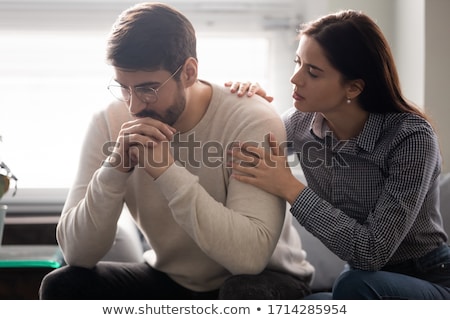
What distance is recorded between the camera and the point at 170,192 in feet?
4.62

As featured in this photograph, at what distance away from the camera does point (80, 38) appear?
8.30ft

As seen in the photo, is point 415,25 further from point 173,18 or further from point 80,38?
point 80,38

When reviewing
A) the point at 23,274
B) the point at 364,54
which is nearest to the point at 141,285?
the point at 23,274

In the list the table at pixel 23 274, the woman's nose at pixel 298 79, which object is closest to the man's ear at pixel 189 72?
the woman's nose at pixel 298 79

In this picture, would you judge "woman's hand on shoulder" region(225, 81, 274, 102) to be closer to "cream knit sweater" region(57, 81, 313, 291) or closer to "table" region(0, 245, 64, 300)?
"cream knit sweater" region(57, 81, 313, 291)

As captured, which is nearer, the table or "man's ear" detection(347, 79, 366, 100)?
"man's ear" detection(347, 79, 366, 100)

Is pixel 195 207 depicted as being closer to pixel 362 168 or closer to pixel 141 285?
pixel 141 285

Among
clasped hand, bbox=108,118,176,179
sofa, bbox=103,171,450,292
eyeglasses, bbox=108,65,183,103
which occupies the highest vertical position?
eyeglasses, bbox=108,65,183,103

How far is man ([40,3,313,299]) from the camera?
1.40 metres

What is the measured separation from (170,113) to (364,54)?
465 millimetres

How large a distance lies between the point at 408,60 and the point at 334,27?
795 millimetres

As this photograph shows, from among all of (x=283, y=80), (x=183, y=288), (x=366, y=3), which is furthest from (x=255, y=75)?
(x=183, y=288)

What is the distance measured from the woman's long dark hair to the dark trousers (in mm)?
475

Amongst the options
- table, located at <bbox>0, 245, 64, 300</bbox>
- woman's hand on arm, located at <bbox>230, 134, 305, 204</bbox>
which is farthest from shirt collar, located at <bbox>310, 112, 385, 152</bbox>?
table, located at <bbox>0, 245, 64, 300</bbox>
